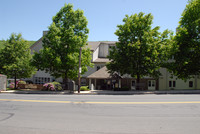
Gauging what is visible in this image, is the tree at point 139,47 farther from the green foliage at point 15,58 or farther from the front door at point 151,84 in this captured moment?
the green foliage at point 15,58

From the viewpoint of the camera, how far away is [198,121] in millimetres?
7594

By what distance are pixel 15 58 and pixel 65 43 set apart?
33.4 ft

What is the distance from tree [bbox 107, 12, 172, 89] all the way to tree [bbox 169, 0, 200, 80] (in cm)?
219

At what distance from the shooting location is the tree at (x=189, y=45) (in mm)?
24734

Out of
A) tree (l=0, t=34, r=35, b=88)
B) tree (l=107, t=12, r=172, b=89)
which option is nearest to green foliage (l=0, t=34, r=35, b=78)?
tree (l=0, t=34, r=35, b=88)

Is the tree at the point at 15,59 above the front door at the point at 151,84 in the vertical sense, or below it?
above

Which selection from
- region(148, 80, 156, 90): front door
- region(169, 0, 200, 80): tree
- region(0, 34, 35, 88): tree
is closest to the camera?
region(169, 0, 200, 80): tree

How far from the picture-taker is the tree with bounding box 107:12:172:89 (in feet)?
76.7

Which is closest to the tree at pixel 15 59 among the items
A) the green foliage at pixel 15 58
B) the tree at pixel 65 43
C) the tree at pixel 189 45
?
the green foliage at pixel 15 58

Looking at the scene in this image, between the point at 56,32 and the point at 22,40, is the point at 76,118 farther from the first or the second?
the point at 22,40

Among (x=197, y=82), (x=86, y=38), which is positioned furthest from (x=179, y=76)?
(x=86, y=38)

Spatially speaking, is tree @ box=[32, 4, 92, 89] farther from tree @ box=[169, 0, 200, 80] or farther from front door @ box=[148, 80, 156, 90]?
tree @ box=[169, 0, 200, 80]

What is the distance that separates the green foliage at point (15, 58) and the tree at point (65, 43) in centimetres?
375

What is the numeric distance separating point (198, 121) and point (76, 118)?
5.80 m
